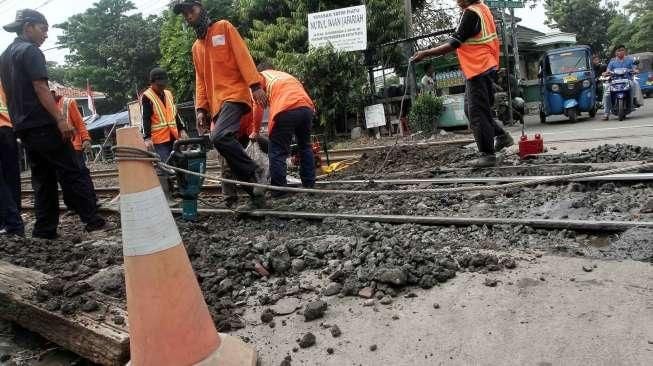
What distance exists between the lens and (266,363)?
2.11 meters

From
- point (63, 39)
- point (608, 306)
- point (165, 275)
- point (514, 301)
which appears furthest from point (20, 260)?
point (63, 39)

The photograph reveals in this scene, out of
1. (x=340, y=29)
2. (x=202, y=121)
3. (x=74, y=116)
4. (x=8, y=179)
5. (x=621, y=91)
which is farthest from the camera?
(x=340, y=29)

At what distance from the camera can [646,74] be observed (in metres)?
26.2

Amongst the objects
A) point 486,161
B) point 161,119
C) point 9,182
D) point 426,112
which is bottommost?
point 486,161

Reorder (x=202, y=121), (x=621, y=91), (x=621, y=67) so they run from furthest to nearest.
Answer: (x=621, y=67)
(x=621, y=91)
(x=202, y=121)

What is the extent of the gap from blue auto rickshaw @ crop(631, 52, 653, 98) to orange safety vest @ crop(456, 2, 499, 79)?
976 inches

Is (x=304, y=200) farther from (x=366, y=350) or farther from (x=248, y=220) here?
(x=366, y=350)

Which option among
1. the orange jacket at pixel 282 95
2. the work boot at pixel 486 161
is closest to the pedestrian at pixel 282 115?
the orange jacket at pixel 282 95

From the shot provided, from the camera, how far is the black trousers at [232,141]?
468 cm

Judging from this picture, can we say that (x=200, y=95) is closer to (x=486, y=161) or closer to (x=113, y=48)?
(x=486, y=161)

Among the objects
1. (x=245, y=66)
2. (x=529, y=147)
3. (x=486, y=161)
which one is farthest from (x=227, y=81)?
(x=529, y=147)

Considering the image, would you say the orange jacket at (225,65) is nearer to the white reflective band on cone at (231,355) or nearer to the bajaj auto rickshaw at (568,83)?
the white reflective band on cone at (231,355)

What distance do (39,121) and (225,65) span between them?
1.79 m

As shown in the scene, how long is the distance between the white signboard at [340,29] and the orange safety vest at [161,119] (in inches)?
349
